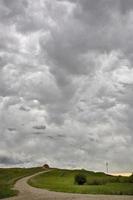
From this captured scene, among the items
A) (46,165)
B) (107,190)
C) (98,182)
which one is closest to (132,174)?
(98,182)

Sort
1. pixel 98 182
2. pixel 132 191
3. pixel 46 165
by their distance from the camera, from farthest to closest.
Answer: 1. pixel 46 165
2. pixel 98 182
3. pixel 132 191

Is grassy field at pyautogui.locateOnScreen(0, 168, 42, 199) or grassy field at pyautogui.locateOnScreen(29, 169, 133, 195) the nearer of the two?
grassy field at pyautogui.locateOnScreen(0, 168, 42, 199)

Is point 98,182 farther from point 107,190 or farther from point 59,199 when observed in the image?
point 59,199

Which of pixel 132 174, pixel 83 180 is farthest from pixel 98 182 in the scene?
pixel 132 174

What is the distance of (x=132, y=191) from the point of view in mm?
51562

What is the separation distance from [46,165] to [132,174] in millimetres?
106448

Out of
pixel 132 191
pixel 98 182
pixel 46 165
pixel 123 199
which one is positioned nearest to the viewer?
pixel 123 199

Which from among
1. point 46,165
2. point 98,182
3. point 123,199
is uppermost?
point 46,165

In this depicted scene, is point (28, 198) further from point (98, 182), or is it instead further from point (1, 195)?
point (98, 182)

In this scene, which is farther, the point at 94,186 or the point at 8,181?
the point at 8,181

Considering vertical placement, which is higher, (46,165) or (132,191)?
(46,165)

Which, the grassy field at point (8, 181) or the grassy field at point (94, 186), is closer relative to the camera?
the grassy field at point (8, 181)

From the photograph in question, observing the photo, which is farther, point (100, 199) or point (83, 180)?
point (83, 180)

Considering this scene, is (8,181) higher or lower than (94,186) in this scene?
higher
